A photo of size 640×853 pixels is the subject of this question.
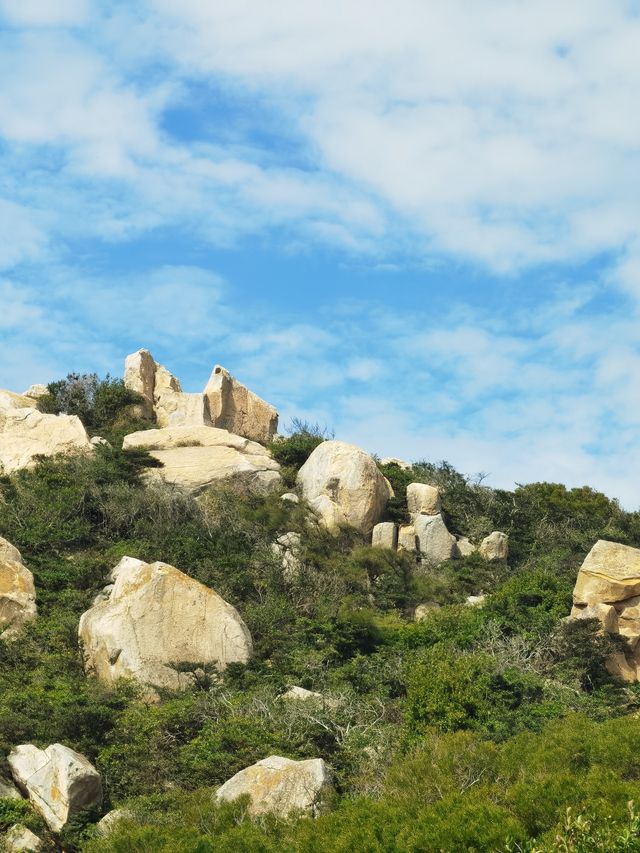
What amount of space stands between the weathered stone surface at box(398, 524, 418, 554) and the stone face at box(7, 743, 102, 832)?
66.8 feet

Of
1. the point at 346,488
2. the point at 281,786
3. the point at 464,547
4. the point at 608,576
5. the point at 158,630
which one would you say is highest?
the point at 346,488

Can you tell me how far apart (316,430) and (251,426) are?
329 centimetres

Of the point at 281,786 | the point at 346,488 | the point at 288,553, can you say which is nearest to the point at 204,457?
the point at 346,488

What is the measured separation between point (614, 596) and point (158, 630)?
13.1 meters

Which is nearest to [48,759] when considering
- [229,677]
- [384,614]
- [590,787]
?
[229,677]

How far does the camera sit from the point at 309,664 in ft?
94.5

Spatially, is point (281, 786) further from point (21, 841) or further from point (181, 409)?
point (181, 409)

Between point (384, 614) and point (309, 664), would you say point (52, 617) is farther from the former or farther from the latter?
point (384, 614)

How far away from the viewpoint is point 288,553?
37.6 meters

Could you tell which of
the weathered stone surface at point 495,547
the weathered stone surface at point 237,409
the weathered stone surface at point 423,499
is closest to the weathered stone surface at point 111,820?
the weathered stone surface at point 495,547

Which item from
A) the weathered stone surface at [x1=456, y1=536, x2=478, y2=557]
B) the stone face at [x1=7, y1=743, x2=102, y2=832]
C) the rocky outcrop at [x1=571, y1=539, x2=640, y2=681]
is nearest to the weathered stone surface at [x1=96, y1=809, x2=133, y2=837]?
the stone face at [x1=7, y1=743, x2=102, y2=832]

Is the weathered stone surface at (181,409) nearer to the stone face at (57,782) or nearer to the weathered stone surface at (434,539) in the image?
the weathered stone surface at (434,539)

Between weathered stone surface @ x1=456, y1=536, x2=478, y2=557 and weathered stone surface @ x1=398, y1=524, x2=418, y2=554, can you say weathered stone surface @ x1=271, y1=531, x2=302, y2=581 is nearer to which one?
weathered stone surface @ x1=398, y1=524, x2=418, y2=554

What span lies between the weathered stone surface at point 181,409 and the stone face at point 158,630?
19538 millimetres
